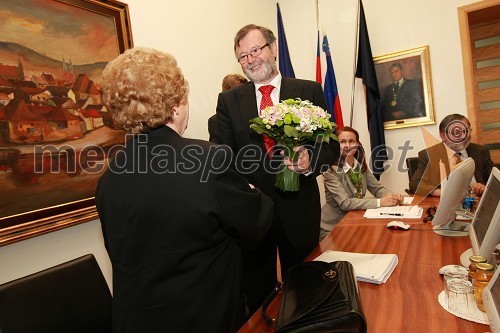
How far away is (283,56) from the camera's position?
4.49m

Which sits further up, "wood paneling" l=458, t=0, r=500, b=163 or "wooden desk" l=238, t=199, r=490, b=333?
"wood paneling" l=458, t=0, r=500, b=163

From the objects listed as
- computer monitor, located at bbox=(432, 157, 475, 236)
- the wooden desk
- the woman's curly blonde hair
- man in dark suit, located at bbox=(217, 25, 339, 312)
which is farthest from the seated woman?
the woman's curly blonde hair

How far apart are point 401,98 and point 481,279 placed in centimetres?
362

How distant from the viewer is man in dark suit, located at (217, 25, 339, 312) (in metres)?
1.86

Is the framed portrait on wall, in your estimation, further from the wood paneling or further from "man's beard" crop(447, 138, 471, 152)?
"man's beard" crop(447, 138, 471, 152)

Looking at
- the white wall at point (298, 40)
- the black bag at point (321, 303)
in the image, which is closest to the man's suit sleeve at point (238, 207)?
the black bag at point (321, 303)

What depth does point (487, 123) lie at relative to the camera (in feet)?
14.6

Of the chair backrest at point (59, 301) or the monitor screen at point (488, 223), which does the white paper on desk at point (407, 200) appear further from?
the chair backrest at point (59, 301)

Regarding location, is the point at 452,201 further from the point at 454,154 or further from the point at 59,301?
the point at 59,301

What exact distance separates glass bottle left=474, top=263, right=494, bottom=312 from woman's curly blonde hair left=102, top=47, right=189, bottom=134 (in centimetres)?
110

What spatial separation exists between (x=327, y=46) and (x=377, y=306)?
392 cm

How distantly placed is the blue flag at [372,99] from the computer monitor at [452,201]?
2527mm

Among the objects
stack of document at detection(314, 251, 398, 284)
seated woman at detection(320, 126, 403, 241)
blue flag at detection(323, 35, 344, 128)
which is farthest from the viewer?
blue flag at detection(323, 35, 344, 128)

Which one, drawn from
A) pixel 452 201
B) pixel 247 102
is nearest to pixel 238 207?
pixel 247 102
